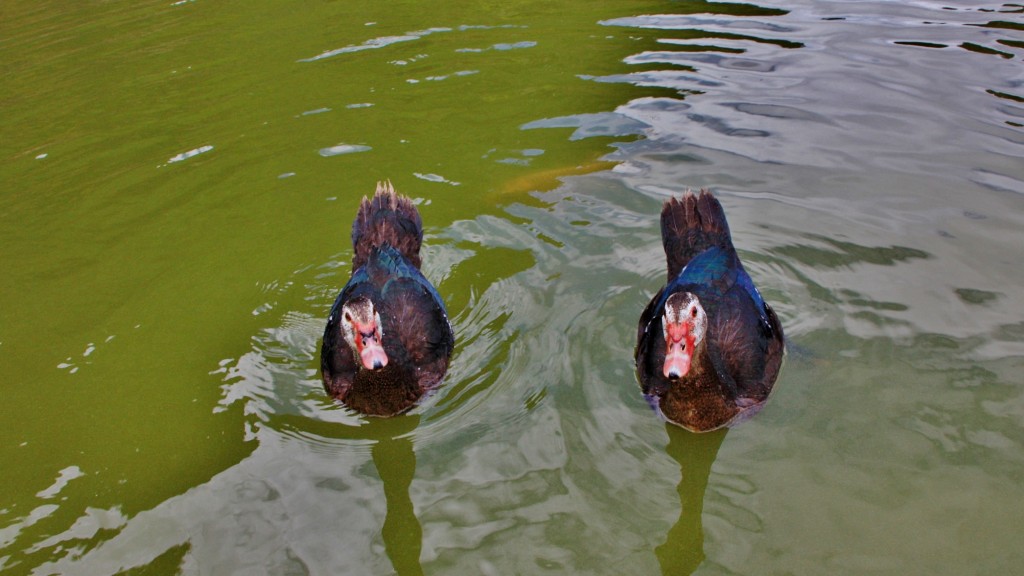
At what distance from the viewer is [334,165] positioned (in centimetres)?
907

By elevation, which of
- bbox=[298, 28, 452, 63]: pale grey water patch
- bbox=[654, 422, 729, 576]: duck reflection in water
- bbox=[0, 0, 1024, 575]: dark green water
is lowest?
bbox=[654, 422, 729, 576]: duck reflection in water

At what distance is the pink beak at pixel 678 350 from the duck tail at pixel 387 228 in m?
2.59

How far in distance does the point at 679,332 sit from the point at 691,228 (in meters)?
1.55

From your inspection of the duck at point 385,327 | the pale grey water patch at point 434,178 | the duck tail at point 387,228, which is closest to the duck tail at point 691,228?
the duck at point 385,327

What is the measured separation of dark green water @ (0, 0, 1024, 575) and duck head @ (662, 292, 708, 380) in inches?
26.9

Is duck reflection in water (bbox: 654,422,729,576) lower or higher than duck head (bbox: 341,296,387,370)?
lower

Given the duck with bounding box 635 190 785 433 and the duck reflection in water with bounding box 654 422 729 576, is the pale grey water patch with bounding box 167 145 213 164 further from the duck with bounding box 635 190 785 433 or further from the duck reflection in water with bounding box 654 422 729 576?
the duck reflection in water with bounding box 654 422 729 576

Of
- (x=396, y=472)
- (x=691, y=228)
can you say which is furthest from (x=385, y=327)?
(x=691, y=228)

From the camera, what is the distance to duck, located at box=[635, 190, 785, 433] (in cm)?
494

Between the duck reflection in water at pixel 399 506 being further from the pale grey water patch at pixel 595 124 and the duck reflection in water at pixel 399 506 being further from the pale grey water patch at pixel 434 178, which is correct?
the pale grey water patch at pixel 595 124

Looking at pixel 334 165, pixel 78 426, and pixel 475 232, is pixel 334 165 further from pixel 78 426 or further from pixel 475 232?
pixel 78 426

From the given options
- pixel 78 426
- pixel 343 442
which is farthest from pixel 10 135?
pixel 343 442

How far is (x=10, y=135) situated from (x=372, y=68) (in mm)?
4464

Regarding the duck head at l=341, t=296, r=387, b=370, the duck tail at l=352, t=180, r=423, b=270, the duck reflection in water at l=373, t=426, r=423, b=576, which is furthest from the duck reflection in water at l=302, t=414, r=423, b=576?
the duck tail at l=352, t=180, r=423, b=270
